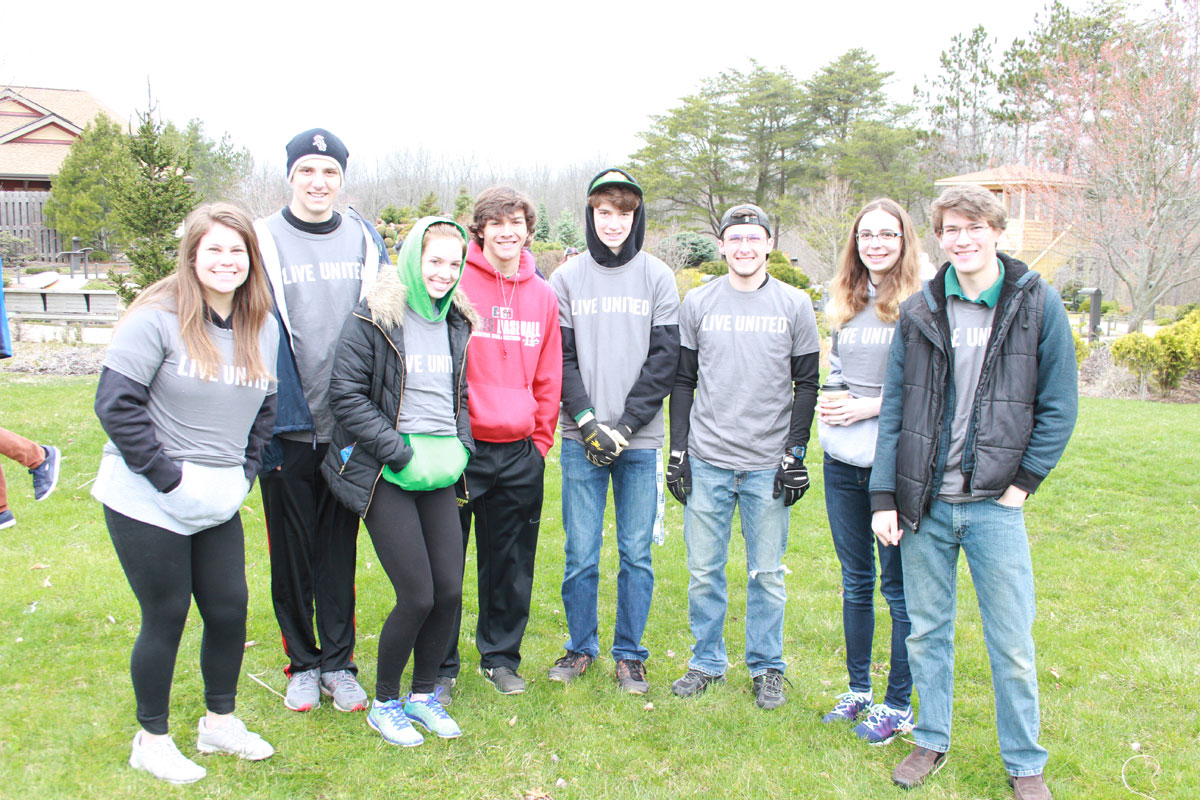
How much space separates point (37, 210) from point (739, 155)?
113ft

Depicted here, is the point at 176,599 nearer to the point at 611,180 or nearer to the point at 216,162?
the point at 611,180

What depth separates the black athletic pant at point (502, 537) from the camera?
3795 millimetres

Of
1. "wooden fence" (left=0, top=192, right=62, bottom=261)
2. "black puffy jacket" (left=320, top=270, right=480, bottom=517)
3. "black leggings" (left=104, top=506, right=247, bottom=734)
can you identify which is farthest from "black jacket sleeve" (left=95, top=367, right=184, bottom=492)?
"wooden fence" (left=0, top=192, right=62, bottom=261)

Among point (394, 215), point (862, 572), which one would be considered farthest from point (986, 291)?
point (394, 215)

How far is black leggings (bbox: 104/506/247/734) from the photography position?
289 centimetres

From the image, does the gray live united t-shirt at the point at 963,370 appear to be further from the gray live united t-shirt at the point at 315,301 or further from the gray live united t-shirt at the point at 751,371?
the gray live united t-shirt at the point at 315,301

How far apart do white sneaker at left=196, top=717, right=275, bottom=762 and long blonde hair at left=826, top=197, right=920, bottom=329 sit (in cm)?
305

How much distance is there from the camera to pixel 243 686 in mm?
3893

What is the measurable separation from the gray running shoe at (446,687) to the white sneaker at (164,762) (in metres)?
1.03

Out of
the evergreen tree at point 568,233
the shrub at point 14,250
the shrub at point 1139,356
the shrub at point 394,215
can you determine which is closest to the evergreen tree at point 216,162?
the shrub at point 14,250

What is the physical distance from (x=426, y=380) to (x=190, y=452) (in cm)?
95

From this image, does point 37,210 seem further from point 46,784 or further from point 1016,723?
point 1016,723

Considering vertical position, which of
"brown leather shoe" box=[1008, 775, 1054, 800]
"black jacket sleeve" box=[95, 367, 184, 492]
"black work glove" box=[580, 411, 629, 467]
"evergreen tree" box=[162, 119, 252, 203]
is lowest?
"brown leather shoe" box=[1008, 775, 1054, 800]

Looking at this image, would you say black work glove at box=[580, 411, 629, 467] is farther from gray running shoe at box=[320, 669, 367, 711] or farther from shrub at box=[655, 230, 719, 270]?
shrub at box=[655, 230, 719, 270]
